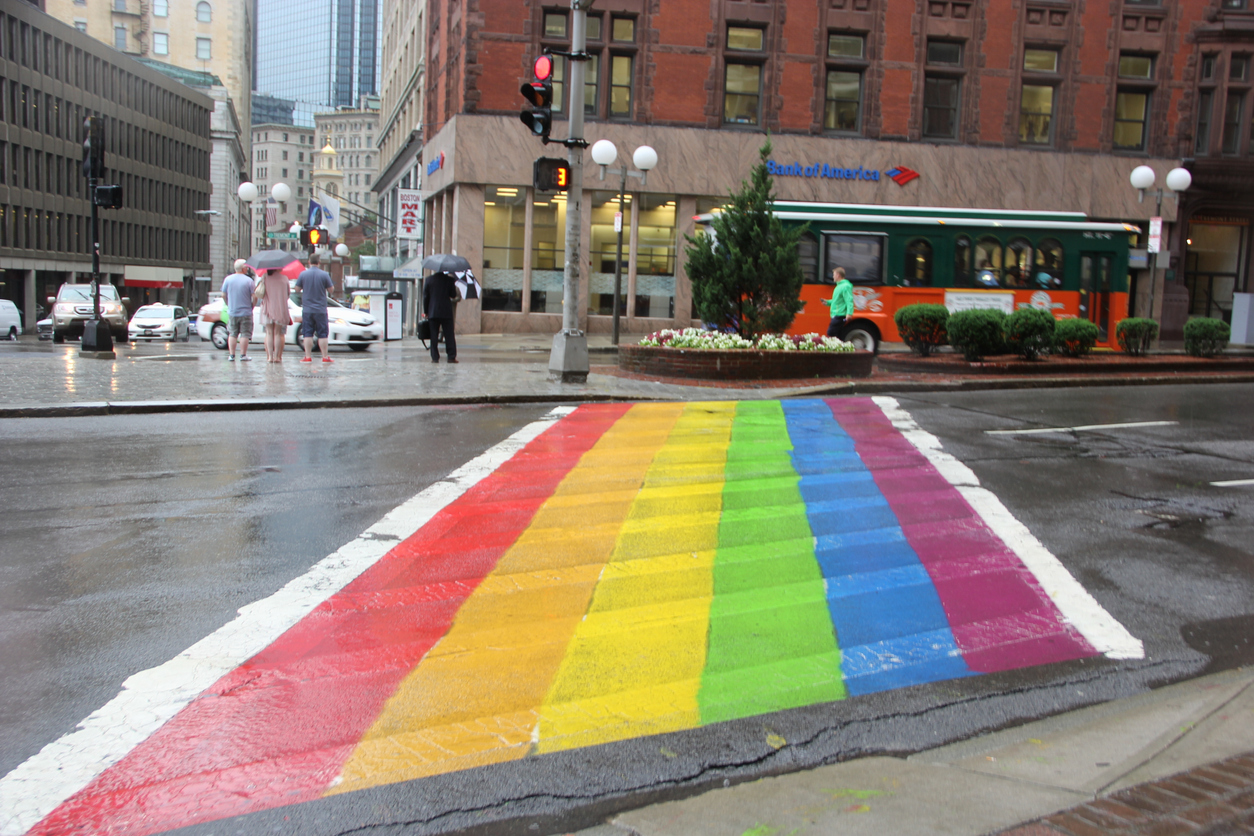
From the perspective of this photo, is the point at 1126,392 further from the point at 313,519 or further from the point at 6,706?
the point at 6,706

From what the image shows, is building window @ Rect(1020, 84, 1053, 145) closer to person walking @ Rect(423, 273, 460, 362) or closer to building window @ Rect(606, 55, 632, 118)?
building window @ Rect(606, 55, 632, 118)

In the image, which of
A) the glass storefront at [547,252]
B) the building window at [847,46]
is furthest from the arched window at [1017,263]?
the glass storefront at [547,252]

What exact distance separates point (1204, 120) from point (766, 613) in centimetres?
3682

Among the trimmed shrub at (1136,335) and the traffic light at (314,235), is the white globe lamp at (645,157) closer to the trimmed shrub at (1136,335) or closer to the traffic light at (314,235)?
the traffic light at (314,235)

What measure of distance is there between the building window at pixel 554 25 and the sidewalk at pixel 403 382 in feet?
50.1

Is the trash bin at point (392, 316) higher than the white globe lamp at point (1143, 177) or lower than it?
lower

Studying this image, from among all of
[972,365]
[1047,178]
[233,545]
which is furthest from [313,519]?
[1047,178]

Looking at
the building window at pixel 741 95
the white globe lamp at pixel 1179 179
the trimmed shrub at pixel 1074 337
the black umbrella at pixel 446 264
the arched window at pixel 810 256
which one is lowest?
the trimmed shrub at pixel 1074 337

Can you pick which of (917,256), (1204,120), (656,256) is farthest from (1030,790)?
(1204,120)

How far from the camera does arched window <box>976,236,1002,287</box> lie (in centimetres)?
2262

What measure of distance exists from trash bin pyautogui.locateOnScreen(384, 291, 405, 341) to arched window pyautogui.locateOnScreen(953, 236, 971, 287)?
53.2 ft

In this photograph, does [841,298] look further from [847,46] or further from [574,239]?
[847,46]

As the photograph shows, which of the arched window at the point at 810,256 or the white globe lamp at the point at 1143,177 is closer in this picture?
the arched window at the point at 810,256

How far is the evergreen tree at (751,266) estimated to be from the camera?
1697 cm
